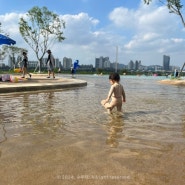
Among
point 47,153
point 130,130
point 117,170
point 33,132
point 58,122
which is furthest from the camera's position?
point 58,122

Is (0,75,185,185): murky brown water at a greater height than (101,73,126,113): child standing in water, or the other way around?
(101,73,126,113): child standing in water

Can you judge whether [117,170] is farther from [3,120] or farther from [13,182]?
[3,120]

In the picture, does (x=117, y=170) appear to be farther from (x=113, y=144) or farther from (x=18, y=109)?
(x=18, y=109)

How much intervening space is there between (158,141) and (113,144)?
31.8 inches

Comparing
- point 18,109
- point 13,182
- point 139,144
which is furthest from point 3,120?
point 13,182

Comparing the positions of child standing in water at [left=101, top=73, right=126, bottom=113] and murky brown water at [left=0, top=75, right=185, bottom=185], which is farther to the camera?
child standing in water at [left=101, top=73, right=126, bottom=113]

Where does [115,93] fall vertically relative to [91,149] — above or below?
above

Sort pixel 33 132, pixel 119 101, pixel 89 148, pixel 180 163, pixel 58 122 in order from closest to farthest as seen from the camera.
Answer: pixel 180 163, pixel 89 148, pixel 33 132, pixel 58 122, pixel 119 101

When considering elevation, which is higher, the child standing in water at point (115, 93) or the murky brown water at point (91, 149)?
the child standing in water at point (115, 93)

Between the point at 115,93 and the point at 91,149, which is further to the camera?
the point at 115,93

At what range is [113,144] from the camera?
501 cm

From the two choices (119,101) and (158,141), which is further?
(119,101)

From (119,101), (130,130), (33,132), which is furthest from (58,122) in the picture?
(119,101)

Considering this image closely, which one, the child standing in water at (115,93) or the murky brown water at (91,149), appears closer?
the murky brown water at (91,149)
